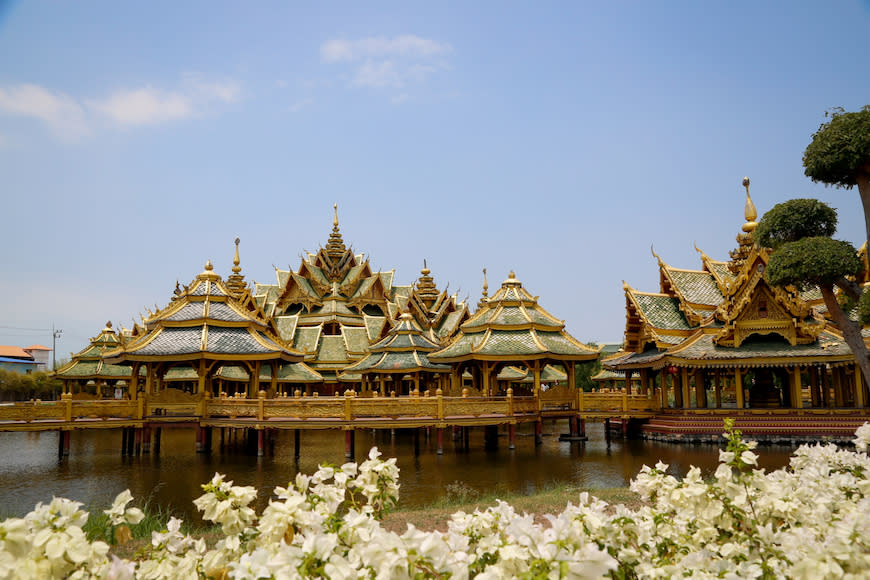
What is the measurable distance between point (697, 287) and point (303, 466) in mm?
18190

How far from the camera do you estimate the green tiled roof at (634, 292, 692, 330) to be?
83.4 ft

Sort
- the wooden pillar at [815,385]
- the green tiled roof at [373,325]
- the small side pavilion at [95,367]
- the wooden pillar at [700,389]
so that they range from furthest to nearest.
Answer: the green tiled roof at [373,325] < the small side pavilion at [95,367] < the wooden pillar at [700,389] < the wooden pillar at [815,385]

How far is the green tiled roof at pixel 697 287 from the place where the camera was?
1028 inches

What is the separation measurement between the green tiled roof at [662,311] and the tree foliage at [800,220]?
899 cm

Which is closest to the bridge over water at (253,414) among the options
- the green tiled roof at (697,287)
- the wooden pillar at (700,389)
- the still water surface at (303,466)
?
the still water surface at (303,466)

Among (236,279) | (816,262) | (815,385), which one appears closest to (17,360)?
(236,279)

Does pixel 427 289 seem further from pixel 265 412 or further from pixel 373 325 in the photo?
pixel 265 412

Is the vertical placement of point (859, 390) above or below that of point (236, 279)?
below

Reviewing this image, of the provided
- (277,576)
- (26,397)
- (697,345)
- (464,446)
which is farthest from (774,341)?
(26,397)

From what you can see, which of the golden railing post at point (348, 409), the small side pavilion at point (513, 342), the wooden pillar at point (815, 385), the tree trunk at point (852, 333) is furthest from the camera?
the small side pavilion at point (513, 342)

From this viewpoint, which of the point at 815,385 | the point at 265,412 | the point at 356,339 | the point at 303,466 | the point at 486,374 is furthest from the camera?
the point at 356,339

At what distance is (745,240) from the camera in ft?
87.8

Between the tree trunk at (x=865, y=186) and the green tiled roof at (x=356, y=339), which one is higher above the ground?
the tree trunk at (x=865, y=186)

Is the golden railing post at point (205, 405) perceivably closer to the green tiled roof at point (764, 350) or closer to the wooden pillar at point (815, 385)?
the green tiled roof at point (764, 350)
